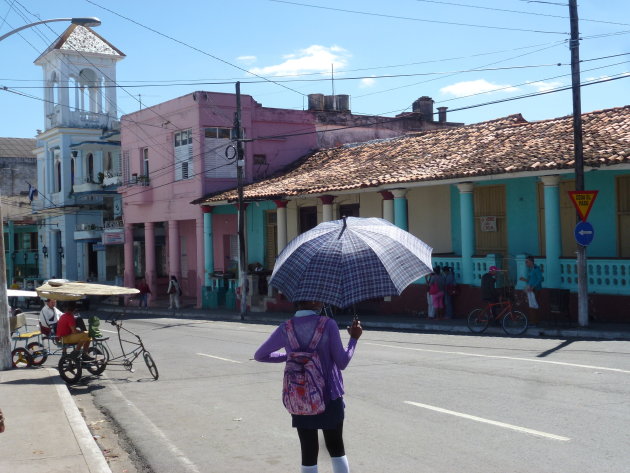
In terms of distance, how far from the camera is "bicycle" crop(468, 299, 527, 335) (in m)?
17.3

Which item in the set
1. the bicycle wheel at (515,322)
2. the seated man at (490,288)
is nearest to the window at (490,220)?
the seated man at (490,288)

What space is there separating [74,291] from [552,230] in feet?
39.2

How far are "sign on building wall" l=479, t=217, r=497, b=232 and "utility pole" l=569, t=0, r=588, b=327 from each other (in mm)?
5277

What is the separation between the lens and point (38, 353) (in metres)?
14.6

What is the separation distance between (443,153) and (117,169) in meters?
23.3

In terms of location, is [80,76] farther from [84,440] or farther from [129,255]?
[84,440]

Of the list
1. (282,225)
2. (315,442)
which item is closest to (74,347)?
(315,442)

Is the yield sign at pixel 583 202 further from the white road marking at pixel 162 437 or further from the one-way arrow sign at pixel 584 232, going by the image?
the white road marking at pixel 162 437

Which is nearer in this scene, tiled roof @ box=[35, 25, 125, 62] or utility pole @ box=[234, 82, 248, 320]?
utility pole @ box=[234, 82, 248, 320]

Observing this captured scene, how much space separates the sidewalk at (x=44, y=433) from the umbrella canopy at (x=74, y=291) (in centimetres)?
147

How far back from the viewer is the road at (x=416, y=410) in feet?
22.9

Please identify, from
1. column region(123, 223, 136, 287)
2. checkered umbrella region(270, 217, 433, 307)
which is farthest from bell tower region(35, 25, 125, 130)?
checkered umbrella region(270, 217, 433, 307)

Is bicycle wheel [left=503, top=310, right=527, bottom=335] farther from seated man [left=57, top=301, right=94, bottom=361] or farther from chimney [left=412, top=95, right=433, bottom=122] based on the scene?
chimney [left=412, top=95, right=433, bottom=122]

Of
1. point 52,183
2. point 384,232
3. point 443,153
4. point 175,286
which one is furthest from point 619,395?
point 52,183
